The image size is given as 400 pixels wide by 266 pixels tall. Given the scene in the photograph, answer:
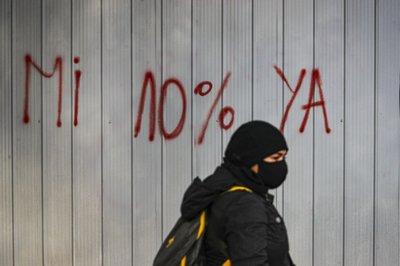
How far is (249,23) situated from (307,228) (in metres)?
1.44

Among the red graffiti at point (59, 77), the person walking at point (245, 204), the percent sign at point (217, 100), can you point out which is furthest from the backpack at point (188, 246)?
the red graffiti at point (59, 77)

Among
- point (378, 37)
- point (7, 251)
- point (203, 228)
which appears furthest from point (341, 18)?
point (7, 251)

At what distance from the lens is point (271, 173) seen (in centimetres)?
285

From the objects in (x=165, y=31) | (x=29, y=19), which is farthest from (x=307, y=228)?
(x=29, y=19)

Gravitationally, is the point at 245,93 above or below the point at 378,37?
below

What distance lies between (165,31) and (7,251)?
1.87 metres

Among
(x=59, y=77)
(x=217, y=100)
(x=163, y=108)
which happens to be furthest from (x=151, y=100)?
(x=59, y=77)

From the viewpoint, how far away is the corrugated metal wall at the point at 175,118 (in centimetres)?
471

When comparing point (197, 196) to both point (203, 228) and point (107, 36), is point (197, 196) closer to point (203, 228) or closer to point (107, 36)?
point (203, 228)

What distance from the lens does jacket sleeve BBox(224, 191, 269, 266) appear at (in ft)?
8.55

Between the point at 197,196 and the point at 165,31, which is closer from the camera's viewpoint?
the point at 197,196

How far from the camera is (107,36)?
15.6 ft

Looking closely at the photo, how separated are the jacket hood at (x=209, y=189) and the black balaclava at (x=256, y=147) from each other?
0.04 metres

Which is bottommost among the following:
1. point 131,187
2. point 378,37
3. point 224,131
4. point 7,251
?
point 7,251
